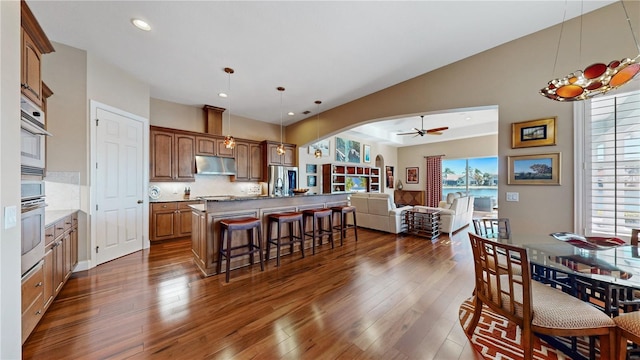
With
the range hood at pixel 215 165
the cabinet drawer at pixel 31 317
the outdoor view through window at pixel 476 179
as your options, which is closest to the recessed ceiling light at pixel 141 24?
the cabinet drawer at pixel 31 317

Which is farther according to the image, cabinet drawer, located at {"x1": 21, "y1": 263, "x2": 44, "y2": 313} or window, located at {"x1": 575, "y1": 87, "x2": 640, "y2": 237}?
window, located at {"x1": 575, "y1": 87, "x2": 640, "y2": 237}

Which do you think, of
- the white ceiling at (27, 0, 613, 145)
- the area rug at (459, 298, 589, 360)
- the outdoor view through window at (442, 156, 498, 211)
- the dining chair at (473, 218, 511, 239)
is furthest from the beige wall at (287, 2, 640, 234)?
the outdoor view through window at (442, 156, 498, 211)

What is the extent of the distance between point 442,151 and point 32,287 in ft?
35.1

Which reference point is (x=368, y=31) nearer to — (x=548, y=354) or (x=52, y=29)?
(x=548, y=354)

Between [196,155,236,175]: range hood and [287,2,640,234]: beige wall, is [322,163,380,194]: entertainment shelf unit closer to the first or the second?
[196,155,236,175]: range hood

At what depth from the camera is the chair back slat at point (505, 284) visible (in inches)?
57.0

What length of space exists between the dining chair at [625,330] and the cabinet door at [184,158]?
20.0ft

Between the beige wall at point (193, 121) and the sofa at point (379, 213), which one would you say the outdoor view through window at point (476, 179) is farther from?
the beige wall at point (193, 121)

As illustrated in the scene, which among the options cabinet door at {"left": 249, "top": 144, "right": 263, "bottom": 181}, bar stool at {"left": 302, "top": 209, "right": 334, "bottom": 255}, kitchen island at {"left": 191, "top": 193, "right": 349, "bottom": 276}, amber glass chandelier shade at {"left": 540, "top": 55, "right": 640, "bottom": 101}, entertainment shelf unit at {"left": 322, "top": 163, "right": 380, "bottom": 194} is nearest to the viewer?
amber glass chandelier shade at {"left": 540, "top": 55, "right": 640, "bottom": 101}

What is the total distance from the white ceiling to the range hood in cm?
166

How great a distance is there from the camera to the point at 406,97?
441 cm

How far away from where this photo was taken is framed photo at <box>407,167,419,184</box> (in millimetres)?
10234

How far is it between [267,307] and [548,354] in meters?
2.34

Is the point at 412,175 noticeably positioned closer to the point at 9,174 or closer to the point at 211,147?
the point at 211,147
